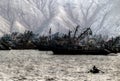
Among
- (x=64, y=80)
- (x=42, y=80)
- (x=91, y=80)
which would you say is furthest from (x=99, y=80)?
(x=42, y=80)

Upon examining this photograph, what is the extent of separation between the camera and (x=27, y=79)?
9269cm

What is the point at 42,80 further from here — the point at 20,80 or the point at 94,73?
the point at 94,73

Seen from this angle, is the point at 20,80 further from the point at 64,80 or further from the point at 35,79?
the point at 64,80

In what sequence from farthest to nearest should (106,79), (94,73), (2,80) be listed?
1. (94,73)
2. (106,79)
3. (2,80)

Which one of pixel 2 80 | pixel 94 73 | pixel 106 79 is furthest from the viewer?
pixel 94 73

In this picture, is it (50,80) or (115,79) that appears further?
(115,79)

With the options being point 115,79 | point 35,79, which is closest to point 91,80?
point 115,79

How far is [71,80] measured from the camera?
92.2 m

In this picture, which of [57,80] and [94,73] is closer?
[57,80]

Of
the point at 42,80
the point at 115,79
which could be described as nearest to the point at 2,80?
the point at 42,80

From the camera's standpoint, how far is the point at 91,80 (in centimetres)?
9344

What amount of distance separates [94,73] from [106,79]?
1708 cm

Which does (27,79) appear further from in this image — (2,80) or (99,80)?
(99,80)

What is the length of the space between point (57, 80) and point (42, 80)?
4.02 metres
